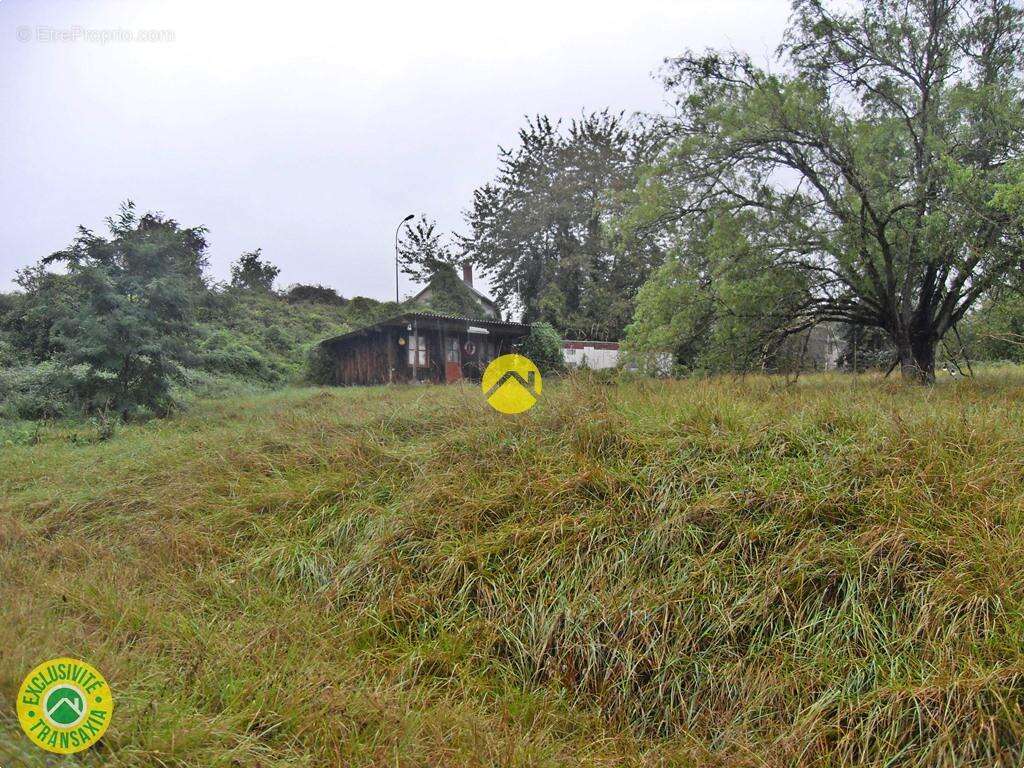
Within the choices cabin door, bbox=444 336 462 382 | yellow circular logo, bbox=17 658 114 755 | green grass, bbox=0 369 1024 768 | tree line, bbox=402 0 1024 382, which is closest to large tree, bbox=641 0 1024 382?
tree line, bbox=402 0 1024 382

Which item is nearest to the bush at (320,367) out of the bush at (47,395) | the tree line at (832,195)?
the bush at (47,395)

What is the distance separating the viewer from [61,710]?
1.48m

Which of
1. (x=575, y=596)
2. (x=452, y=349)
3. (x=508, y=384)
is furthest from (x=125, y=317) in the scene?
(x=452, y=349)

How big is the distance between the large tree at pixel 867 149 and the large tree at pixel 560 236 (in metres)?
11.0

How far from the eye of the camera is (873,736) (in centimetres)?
216

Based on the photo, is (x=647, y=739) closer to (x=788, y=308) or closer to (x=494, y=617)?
(x=494, y=617)

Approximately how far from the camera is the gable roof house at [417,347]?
17672 millimetres

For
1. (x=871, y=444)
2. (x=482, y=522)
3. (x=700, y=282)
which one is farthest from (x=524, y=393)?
(x=700, y=282)

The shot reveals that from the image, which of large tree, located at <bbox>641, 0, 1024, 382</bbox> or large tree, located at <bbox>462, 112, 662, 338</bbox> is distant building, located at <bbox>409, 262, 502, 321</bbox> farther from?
large tree, located at <bbox>641, 0, 1024, 382</bbox>

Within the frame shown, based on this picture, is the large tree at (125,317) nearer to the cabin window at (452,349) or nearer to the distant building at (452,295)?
the cabin window at (452,349)

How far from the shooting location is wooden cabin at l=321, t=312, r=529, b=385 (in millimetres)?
17750

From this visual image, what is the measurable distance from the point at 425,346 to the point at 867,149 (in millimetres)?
13634

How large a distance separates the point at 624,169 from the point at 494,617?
27026mm

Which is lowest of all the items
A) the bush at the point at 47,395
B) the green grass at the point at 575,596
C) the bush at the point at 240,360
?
the green grass at the point at 575,596
